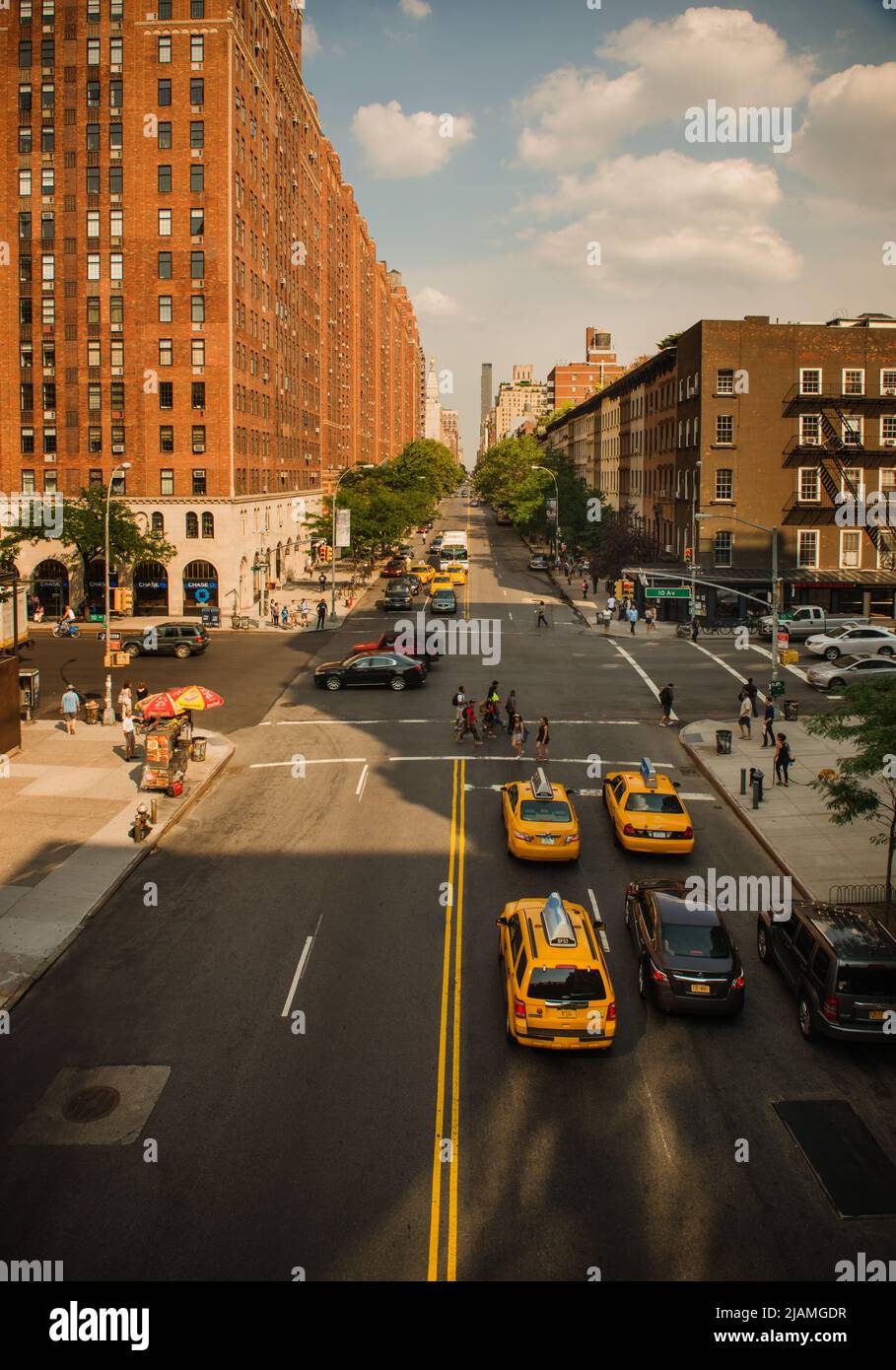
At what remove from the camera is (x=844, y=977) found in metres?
14.1

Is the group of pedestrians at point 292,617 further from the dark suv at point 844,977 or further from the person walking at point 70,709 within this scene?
the dark suv at point 844,977

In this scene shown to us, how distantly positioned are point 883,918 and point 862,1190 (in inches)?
310

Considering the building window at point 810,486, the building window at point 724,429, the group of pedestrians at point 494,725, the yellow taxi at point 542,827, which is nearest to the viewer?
the yellow taxi at point 542,827

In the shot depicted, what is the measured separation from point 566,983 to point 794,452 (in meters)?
52.8

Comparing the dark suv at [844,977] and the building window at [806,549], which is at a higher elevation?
the building window at [806,549]

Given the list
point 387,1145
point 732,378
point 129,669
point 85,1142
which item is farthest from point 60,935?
point 732,378

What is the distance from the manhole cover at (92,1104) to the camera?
497 inches

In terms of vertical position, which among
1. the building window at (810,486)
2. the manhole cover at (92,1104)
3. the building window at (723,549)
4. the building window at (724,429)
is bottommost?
the manhole cover at (92,1104)

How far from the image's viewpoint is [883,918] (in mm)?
18422

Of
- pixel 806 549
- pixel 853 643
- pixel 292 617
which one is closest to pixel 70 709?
pixel 292 617

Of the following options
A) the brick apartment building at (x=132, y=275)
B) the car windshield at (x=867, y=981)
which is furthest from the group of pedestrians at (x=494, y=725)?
the brick apartment building at (x=132, y=275)

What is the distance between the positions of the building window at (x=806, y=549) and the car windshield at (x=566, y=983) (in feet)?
171

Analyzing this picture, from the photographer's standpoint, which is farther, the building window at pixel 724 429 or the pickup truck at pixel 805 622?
the building window at pixel 724 429
